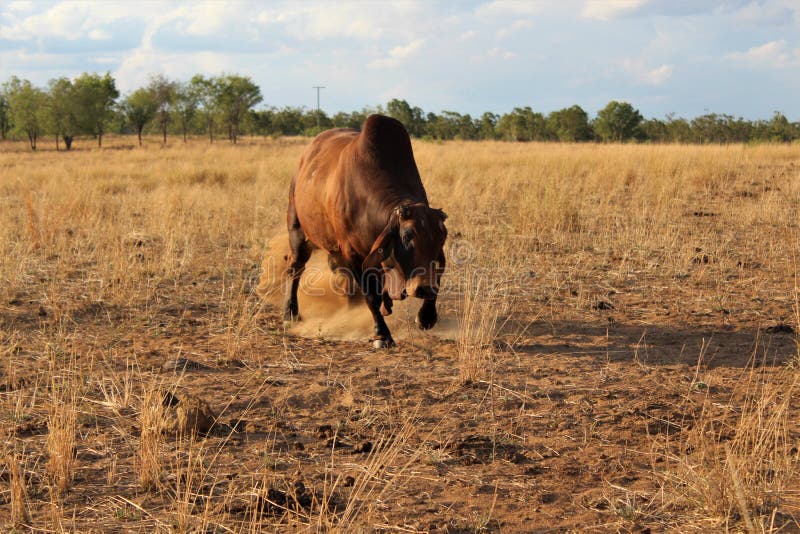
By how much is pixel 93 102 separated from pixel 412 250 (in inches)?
2159

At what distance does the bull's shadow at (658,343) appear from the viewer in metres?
5.42

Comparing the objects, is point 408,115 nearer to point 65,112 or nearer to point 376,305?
point 65,112

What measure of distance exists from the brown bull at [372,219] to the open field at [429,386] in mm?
481

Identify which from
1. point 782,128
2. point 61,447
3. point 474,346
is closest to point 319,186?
point 474,346

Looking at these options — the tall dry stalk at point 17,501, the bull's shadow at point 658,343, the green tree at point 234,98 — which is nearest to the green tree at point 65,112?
the green tree at point 234,98

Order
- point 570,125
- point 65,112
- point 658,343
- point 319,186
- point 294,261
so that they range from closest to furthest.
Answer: point 658,343 < point 319,186 < point 294,261 < point 65,112 < point 570,125

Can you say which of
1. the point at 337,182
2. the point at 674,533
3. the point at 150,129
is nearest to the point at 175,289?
the point at 337,182

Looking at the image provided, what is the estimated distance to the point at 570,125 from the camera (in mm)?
54531

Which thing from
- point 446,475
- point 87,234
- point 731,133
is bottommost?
point 446,475

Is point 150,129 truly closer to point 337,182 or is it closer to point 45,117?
point 45,117

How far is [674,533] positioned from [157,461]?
2.34 metres

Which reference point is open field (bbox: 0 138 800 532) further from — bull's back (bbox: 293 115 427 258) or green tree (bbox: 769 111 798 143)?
green tree (bbox: 769 111 798 143)

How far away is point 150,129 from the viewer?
73750 millimetres

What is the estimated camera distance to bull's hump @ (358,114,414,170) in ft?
19.1
